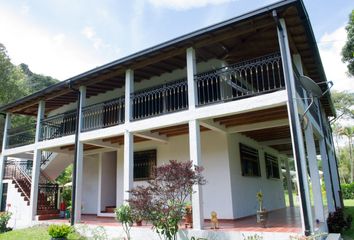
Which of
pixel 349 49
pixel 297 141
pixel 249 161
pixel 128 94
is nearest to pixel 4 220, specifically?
pixel 128 94

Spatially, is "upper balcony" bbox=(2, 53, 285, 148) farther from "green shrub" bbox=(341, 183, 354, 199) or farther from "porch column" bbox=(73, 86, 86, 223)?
"green shrub" bbox=(341, 183, 354, 199)

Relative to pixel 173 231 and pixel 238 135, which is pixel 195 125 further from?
pixel 238 135

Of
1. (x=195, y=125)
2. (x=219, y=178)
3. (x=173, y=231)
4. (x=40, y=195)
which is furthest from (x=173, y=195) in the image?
(x=40, y=195)

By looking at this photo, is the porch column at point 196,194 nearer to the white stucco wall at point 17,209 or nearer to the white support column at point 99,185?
the white support column at point 99,185

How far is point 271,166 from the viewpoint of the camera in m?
15.5

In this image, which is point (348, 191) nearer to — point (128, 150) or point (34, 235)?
point (128, 150)

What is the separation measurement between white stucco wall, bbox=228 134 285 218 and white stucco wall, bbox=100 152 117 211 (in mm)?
6632

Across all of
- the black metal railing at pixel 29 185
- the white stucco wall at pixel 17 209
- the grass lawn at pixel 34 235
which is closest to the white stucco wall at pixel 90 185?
the black metal railing at pixel 29 185

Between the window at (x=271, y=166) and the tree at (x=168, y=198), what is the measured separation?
9.04m

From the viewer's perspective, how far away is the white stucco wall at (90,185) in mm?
14340

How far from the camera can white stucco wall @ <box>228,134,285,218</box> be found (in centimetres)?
1028

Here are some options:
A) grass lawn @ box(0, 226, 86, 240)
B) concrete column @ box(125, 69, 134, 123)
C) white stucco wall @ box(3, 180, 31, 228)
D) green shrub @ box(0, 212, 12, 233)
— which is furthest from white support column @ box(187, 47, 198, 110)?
green shrub @ box(0, 212, 12, 233)

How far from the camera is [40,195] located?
13.4 metres

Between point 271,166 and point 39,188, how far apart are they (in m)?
12.0
